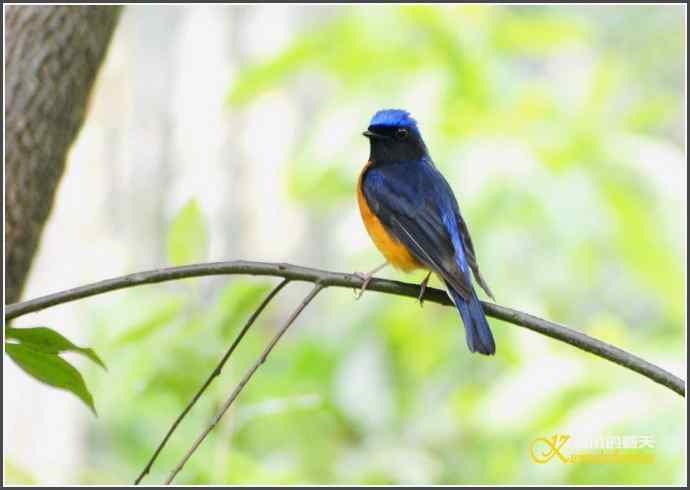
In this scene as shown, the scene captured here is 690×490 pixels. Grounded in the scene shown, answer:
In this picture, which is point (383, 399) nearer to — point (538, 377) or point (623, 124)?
point (538, 377)

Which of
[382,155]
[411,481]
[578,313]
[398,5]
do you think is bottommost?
[411,481]

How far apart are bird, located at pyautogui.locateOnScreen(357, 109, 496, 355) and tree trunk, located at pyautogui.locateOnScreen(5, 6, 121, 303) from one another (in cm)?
105

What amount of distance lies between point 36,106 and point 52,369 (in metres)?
1.37

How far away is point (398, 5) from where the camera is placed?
5.32 m

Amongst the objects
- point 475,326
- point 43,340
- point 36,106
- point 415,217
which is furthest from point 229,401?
point 36,106

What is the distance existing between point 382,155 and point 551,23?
2396mm

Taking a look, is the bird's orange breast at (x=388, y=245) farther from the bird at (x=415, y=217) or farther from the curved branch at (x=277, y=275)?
the curved branch at (x=277, y=275)

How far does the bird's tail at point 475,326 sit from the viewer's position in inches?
95.8

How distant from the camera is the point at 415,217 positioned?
3033 mm

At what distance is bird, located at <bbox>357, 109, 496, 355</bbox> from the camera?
2684mm

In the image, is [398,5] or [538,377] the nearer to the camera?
[538,377]

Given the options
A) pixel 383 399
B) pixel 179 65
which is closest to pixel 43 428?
pixel 383 399

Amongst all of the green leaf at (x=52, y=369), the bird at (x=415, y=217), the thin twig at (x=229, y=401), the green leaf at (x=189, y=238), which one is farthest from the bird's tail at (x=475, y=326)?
the green leaf at (x=52, y=369)

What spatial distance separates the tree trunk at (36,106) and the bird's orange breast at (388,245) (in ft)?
3.49
